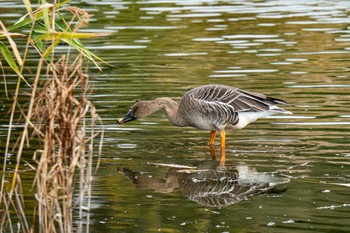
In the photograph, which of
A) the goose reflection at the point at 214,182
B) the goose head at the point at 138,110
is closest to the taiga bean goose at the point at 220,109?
the goose head at the point at 138,110

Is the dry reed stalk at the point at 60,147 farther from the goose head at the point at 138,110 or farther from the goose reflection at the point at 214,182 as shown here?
the goose head at the point at 138,110

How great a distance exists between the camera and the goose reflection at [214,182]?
962 centimetres

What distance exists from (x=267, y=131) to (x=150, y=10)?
1432cm

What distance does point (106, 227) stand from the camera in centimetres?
850

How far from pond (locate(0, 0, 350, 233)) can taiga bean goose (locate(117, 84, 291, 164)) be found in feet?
0.97

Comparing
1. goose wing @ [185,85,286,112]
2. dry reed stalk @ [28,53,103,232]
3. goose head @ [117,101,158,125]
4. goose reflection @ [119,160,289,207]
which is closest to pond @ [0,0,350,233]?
goose reflection @ [119,160,289,207]

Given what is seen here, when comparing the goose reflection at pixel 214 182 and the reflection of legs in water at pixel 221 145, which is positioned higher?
the goose reflection at pixel 214 182

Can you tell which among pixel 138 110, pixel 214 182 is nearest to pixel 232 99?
pixel 138 110

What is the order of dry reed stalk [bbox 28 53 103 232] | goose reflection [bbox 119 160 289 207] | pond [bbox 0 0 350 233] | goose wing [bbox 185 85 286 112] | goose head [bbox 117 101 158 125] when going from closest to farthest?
dry reed stalk [bbox 28 53 103 232]
pond [bbox 0 0 350 233]
goose reflection [bbox 119 160 289 207]
goose wing [bbox 185 85 286 112]
goose head [bbox 117 101 158 125]

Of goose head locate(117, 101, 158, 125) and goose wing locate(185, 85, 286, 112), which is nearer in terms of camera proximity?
goose wing locate(185, 85, 286, 112)

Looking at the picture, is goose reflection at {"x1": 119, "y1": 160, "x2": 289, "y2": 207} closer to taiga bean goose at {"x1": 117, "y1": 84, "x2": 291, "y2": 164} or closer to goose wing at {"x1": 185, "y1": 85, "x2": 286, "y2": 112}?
taiga bean goose at {"x1": 117, "y1": 84, "x2": 291, "y2": 164}

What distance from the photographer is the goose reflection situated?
9.62m

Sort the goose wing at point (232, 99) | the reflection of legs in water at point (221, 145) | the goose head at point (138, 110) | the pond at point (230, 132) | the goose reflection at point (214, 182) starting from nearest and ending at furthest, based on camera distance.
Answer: the pond at point (230, 132)
the goose reflection at point (214, 182)
the reflection of legs in water at point (221, 145)
the goose wing at point (232, 99)
the goose head at point (138, 110)

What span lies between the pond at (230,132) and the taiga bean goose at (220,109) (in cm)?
30
